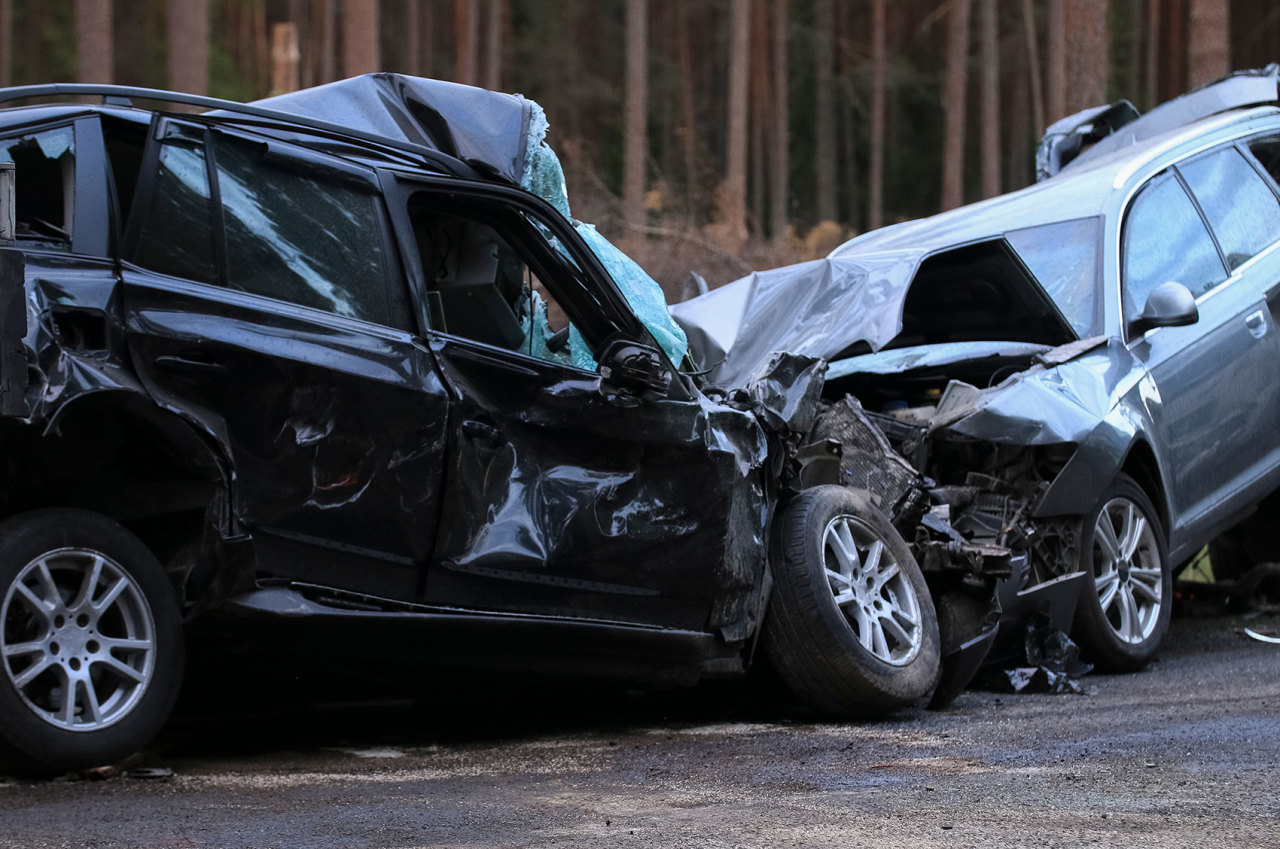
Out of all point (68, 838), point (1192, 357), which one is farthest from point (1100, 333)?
point (68, 838)

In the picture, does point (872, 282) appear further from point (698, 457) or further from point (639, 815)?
point (639, 815)

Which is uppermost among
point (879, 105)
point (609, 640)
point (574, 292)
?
point (879, 105)

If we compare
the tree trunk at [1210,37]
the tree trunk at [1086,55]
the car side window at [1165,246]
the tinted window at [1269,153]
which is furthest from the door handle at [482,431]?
the tree trunk at [1210,37]

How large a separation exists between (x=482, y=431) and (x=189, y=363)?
0.99m

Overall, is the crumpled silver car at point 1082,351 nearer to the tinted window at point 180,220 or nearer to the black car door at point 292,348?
the black car door at point 292,348

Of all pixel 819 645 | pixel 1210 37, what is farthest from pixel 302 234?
pixel 1210 37

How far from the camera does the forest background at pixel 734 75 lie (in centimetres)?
2606

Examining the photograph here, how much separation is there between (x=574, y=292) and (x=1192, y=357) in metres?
3.44

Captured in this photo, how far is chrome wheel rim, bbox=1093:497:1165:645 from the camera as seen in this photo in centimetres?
698

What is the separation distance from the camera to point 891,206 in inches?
1903

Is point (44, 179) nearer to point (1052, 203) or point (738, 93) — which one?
point (1052, 203)

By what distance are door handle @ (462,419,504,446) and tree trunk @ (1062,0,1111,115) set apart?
1253 cm

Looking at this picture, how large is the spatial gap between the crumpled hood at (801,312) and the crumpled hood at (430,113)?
73.6 inches

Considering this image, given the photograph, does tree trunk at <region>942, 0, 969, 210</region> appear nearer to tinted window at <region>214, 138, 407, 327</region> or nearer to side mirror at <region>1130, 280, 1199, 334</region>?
side mirror at <region>1130, 280, 1199, 334</region>
